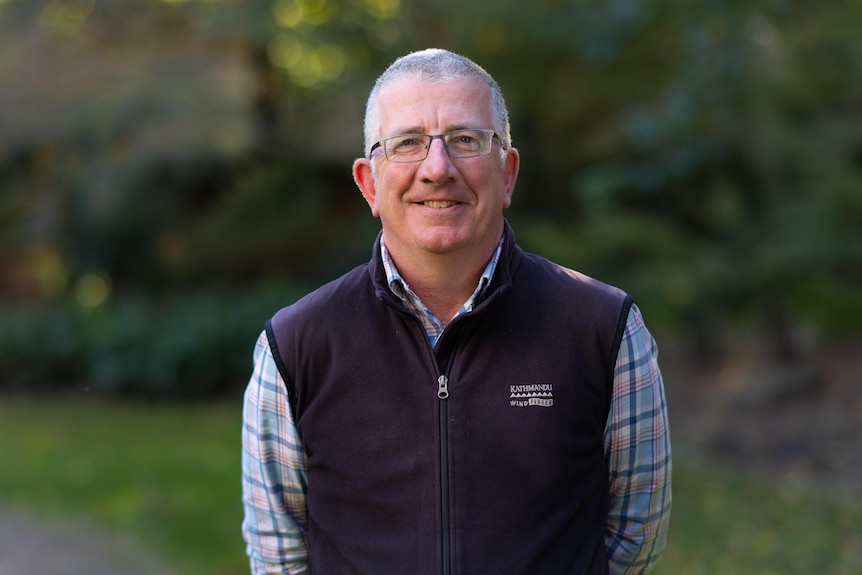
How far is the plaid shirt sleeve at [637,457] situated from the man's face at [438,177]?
45cm

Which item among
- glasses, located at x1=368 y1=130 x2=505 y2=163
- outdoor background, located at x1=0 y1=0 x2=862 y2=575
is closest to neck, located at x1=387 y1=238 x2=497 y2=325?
glasses, located at x1=368 y1=130 x2=505 y2=163

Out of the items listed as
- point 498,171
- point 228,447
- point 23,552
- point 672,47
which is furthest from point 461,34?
point 498,171

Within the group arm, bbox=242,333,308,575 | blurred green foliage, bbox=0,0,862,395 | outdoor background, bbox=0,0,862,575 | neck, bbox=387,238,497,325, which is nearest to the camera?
neck, bbox=387,238,497,325

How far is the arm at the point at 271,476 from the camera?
254 centimetres

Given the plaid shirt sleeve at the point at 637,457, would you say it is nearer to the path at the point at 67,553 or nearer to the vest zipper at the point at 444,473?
the vest zipper at the point at 444,473

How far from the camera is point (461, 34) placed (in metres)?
10.9

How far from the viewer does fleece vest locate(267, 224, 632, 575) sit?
7.75ft

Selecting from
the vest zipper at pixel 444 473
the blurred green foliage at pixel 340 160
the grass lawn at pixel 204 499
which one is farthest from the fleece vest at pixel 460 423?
the blurred green foliage at pixel 340 160

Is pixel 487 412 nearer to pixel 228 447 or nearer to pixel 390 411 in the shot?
pixel 390 411

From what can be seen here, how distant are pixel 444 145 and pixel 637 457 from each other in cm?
92

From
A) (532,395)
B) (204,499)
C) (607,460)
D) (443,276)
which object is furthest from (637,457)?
(204,499)

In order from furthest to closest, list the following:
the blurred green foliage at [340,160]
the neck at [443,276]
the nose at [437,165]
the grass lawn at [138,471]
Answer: the blurred green foliage at [340,160], the grass lawn at [138,471], the neck at [443,276], the nose at [437,165]

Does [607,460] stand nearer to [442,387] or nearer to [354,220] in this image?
[442,387]

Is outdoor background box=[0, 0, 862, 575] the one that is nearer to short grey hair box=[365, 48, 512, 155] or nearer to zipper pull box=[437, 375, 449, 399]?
zipper pull box=[437, 375, 449, 399]
